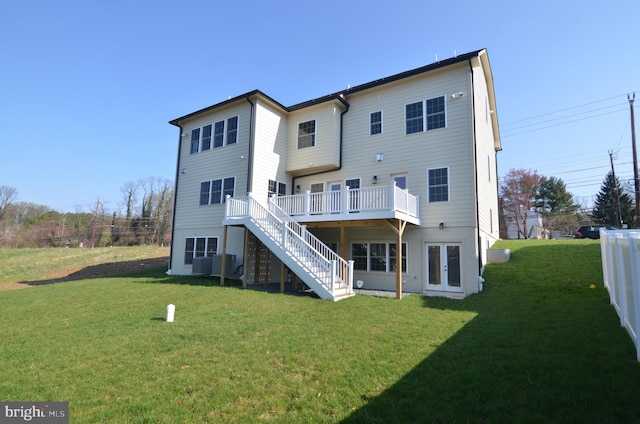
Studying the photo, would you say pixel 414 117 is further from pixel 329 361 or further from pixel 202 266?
pixel 202 266

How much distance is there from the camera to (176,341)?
5824 mm

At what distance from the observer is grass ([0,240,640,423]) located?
337 cm

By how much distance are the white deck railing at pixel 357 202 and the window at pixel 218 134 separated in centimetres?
613

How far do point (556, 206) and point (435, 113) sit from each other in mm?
35935

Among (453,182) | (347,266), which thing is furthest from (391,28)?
(347,266)

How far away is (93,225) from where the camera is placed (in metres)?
41.7

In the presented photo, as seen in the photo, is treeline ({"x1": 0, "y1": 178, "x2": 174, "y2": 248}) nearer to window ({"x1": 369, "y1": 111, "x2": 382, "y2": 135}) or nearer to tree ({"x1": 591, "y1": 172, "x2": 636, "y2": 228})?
window ({"x1": 369, "y1": 111, "x2": 382, "y2": 135})

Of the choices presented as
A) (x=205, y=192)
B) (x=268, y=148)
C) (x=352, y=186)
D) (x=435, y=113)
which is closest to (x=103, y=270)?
(x=205, y=192)

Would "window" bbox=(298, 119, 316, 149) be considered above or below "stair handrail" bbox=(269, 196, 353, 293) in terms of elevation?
above

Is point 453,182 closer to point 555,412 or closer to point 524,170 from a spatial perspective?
point 555,412

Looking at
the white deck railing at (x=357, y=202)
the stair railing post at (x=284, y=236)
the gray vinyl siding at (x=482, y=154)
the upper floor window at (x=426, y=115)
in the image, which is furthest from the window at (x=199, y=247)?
the gray vinyl siding at (x=482, y=154)

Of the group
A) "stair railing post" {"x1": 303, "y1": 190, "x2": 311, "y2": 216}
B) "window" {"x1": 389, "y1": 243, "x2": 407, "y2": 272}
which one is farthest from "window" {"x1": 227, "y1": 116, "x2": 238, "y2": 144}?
"window" {"x1": 389, "y1": 243, "x2": 407, "y2": 272}

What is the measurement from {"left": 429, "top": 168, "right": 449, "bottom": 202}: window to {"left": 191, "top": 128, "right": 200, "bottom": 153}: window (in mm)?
12612

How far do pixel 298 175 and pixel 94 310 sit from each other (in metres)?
10.2
